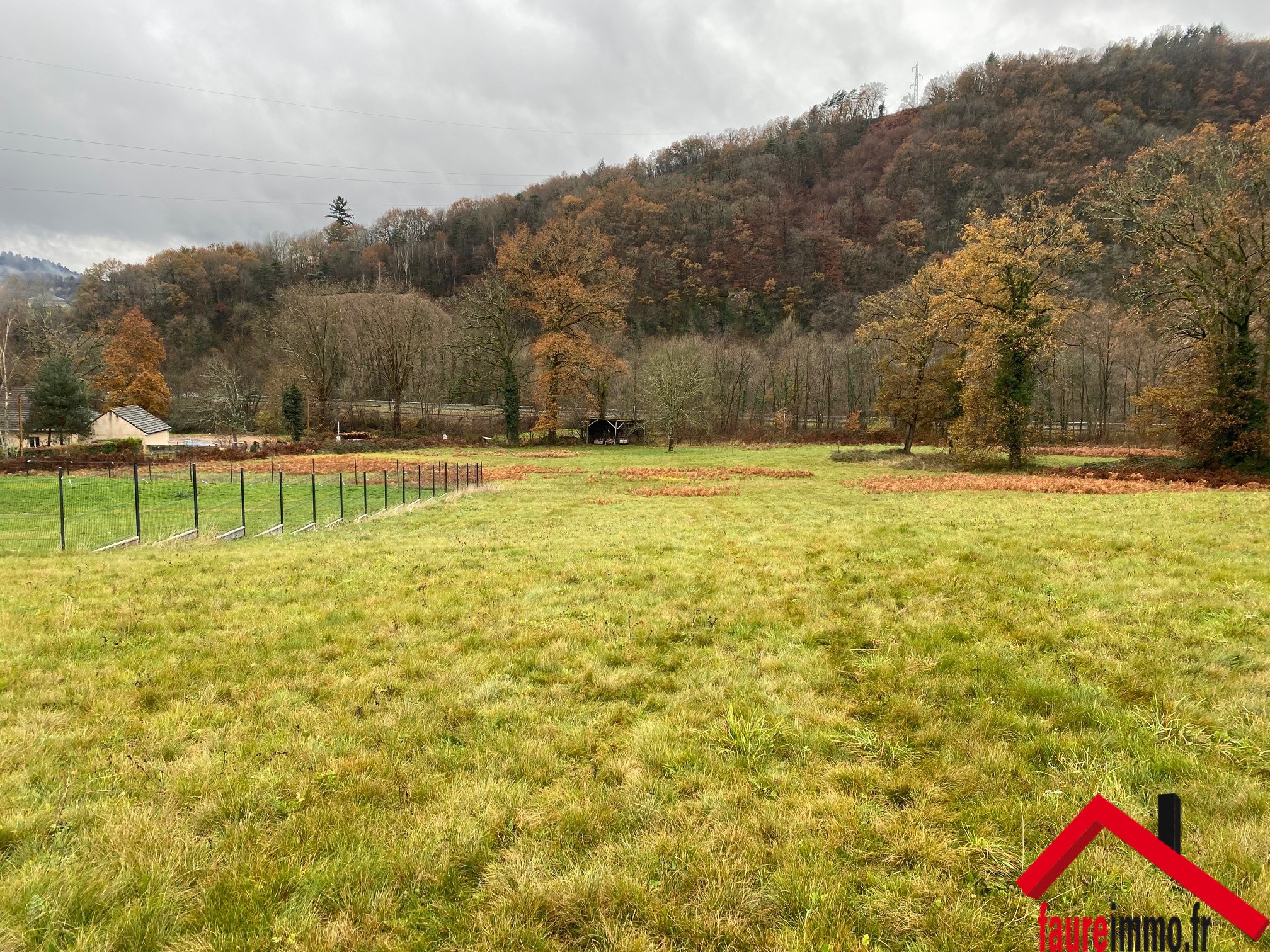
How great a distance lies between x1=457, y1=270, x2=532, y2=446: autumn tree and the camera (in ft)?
158

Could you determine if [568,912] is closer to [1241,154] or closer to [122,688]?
[122,688]

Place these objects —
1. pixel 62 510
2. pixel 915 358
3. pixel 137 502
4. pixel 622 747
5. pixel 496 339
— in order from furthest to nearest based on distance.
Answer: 1. pixel 496 339
2. pixel 915 358
3. pixel 137 502
4. pixel 62 510
5. pixel 622 747

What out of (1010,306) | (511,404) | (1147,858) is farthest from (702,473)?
(1147,858)

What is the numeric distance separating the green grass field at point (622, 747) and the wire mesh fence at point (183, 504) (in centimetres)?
416

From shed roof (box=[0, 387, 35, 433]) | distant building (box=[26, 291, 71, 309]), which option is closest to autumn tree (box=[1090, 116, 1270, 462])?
shed roof (box=[0, 387, 35, 433])

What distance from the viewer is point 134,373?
2379 inches

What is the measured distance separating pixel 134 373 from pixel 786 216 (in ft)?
302

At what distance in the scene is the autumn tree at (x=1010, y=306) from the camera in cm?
2402

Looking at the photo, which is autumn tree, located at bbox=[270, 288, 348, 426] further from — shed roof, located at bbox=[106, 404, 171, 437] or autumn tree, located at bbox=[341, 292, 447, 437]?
Result: shed roof, located at bbox=[106, 404, 171, 437]

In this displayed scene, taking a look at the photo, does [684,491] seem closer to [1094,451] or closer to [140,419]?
[1094,451]

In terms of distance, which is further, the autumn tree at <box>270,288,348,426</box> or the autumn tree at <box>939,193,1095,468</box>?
the autumn tree at <box>270,288,348,426</box>

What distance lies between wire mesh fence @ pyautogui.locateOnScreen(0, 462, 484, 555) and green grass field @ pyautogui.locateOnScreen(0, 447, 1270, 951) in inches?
164

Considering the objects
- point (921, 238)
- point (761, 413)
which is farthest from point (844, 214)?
point (761, 413)

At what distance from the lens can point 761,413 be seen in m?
62.4
